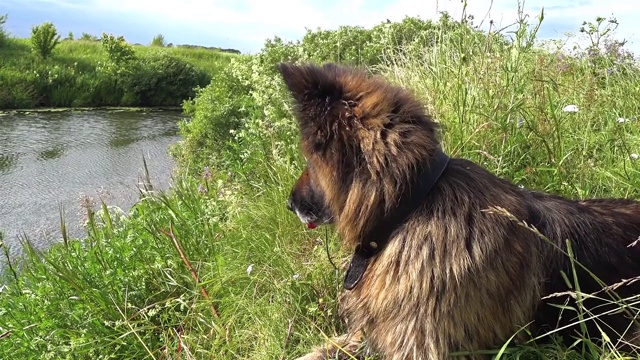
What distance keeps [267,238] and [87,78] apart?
1697 cm

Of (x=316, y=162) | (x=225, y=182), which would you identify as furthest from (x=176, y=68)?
(x=316, y=162)

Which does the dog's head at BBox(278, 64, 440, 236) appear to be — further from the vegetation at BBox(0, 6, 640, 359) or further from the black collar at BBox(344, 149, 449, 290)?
the vegetation at BBox(0, 6, 640, 359)

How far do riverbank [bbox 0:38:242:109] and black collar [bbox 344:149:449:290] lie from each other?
16205 millimetres

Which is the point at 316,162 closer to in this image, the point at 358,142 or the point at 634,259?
the point at 358,142

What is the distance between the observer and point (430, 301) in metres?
1.86

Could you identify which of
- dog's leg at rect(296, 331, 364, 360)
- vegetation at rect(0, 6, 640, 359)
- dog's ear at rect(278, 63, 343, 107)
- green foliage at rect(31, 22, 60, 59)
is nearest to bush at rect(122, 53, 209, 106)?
green foliage at rect(31, 22, 60, 59)

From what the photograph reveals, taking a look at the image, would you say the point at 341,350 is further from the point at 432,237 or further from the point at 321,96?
the point at 321,96

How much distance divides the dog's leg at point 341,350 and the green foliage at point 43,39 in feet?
65.9

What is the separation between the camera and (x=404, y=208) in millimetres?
1903

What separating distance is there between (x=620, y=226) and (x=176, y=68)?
20241 mm

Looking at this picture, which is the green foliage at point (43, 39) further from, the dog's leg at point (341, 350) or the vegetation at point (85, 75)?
the dog's leg at point (341, 350)

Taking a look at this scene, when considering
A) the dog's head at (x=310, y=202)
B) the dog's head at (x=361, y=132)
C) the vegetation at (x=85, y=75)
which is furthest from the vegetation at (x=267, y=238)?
the vegetation at (x=85, y=75)

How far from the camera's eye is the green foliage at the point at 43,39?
61.8 feet

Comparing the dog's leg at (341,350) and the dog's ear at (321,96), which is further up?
the dog's ear at (321,96)
